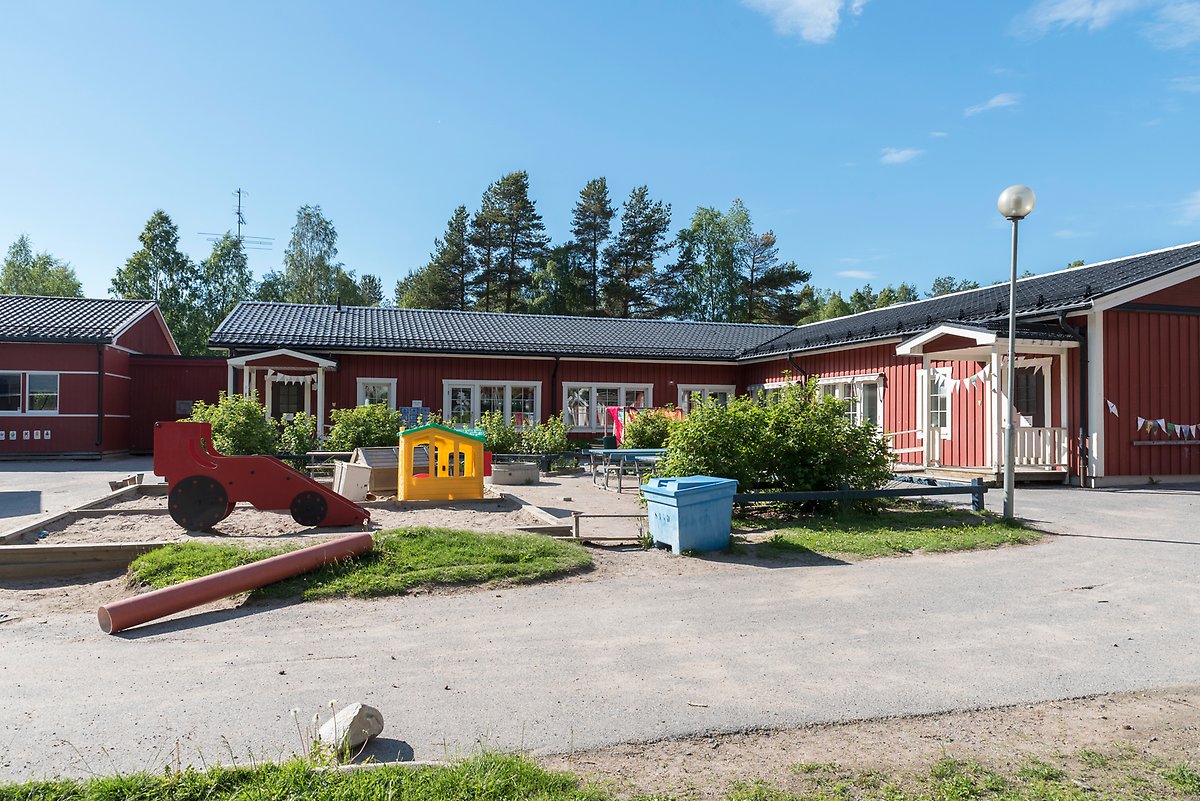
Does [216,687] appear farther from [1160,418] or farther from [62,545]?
[1160,418]

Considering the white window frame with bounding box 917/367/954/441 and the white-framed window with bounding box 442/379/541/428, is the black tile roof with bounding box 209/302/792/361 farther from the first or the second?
the white window frame with bounding box 917/367/954/441

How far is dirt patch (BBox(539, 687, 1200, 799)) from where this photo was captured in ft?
9.95

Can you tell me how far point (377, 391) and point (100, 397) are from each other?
775 centimetres

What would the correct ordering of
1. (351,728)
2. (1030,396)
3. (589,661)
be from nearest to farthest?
(351,728) < (589,661) < (1030,396)

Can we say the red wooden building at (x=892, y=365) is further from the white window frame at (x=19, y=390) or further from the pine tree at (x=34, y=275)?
the pine tree at (x=34, y=275)

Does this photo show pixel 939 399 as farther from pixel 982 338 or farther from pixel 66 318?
pixel 66 318

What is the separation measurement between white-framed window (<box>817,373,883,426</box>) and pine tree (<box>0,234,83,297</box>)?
5410 cm

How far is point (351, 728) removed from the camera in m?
3.14

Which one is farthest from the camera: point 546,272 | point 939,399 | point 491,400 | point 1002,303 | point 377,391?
point 546,272

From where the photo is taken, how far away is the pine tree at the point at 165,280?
4719 centimetres

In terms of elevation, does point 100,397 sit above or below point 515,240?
below

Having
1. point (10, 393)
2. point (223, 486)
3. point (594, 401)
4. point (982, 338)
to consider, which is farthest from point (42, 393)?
point (982, 338)

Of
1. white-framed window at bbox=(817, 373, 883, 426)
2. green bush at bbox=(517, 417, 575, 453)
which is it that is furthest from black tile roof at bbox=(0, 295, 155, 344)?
white-framed window at bbox=(817, 373, 883, 426)

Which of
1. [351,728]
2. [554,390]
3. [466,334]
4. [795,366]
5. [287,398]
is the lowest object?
[351,728]
